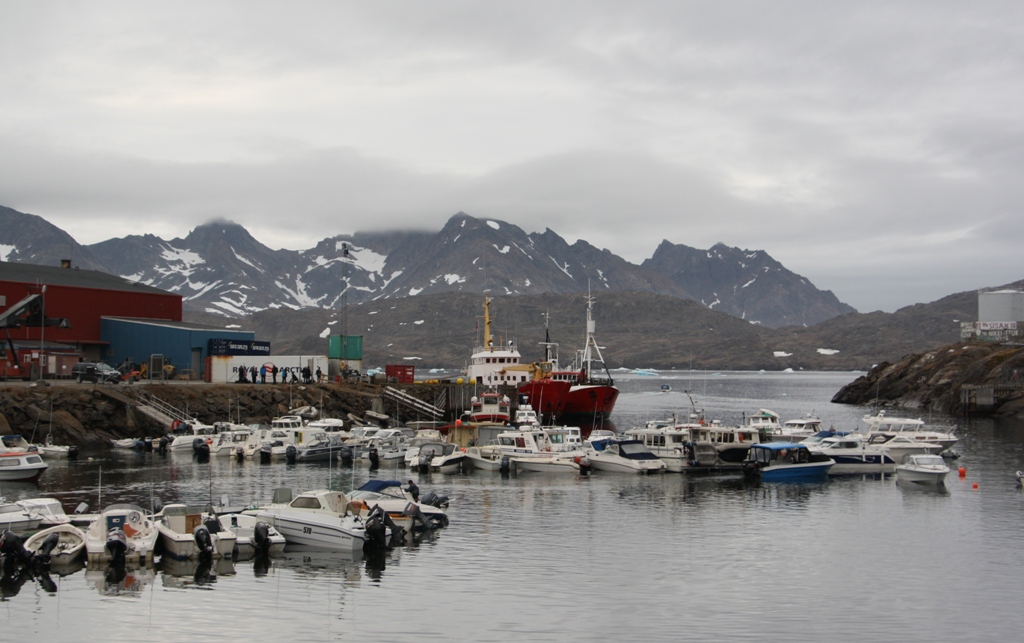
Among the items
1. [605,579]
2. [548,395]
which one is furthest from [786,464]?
[548,395]

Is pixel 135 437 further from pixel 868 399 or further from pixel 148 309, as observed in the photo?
pixel 868 399

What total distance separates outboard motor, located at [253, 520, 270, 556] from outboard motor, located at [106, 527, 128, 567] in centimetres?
406

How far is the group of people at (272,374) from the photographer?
290 ft

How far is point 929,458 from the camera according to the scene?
2130 inches

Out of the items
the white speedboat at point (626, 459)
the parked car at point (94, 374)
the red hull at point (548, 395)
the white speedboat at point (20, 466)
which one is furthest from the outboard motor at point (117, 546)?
the red hull at point (548, 395)

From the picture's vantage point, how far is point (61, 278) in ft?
313

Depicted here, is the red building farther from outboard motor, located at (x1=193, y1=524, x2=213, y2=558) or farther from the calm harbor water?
outboard motor, located at (x1=193, y1=524, x2=213, y2=558)

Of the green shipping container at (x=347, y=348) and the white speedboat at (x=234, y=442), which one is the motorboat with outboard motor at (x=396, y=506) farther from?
the green shipping container at (x=347, y=348)

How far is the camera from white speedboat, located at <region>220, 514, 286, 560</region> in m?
33.0

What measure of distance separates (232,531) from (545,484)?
22909 mm

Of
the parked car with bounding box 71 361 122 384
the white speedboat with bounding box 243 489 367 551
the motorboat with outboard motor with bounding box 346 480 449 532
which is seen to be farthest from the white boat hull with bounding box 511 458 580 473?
the parked car with bounding box 71 361 122 384

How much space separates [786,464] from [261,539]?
33.0 m

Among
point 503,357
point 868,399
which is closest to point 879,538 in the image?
point 503,357

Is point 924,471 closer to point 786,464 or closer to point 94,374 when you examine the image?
point 786,464
